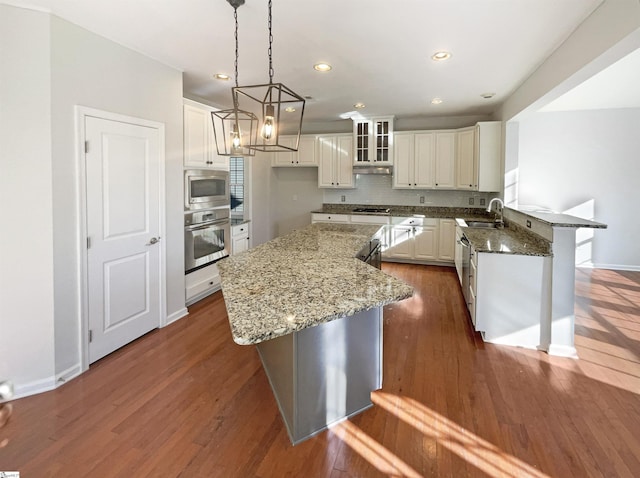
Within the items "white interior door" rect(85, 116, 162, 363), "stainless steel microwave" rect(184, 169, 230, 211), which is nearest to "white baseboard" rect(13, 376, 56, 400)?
"white interior door" rect(85, 116, 162, 363)

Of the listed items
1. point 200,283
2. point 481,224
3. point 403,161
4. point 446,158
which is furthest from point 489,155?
point 200,283

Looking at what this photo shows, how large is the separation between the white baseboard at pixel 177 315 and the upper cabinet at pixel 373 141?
368 cm

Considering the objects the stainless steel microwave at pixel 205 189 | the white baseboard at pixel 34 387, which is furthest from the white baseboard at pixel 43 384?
the stainless steel microwave at pixel 205 189

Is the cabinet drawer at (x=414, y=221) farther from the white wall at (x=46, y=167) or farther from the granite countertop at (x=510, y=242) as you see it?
the white wall at (x=46, y=167)

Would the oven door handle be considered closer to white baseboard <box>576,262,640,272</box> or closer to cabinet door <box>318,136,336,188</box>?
cabinet door <box>318,136,336,188</box>

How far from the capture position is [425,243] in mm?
5652

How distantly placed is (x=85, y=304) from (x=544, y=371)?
3.44 m

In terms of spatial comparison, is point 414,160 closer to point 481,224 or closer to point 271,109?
point 481,224

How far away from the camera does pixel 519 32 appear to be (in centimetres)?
254

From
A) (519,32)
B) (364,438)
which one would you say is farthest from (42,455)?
(519,32)

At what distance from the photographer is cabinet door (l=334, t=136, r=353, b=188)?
6023 mm

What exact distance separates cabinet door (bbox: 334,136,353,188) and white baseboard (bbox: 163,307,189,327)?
11.6 feet

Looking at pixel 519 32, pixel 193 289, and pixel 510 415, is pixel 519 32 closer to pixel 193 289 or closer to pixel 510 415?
pixel 510 415

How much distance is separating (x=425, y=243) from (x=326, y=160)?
7.38 feet
